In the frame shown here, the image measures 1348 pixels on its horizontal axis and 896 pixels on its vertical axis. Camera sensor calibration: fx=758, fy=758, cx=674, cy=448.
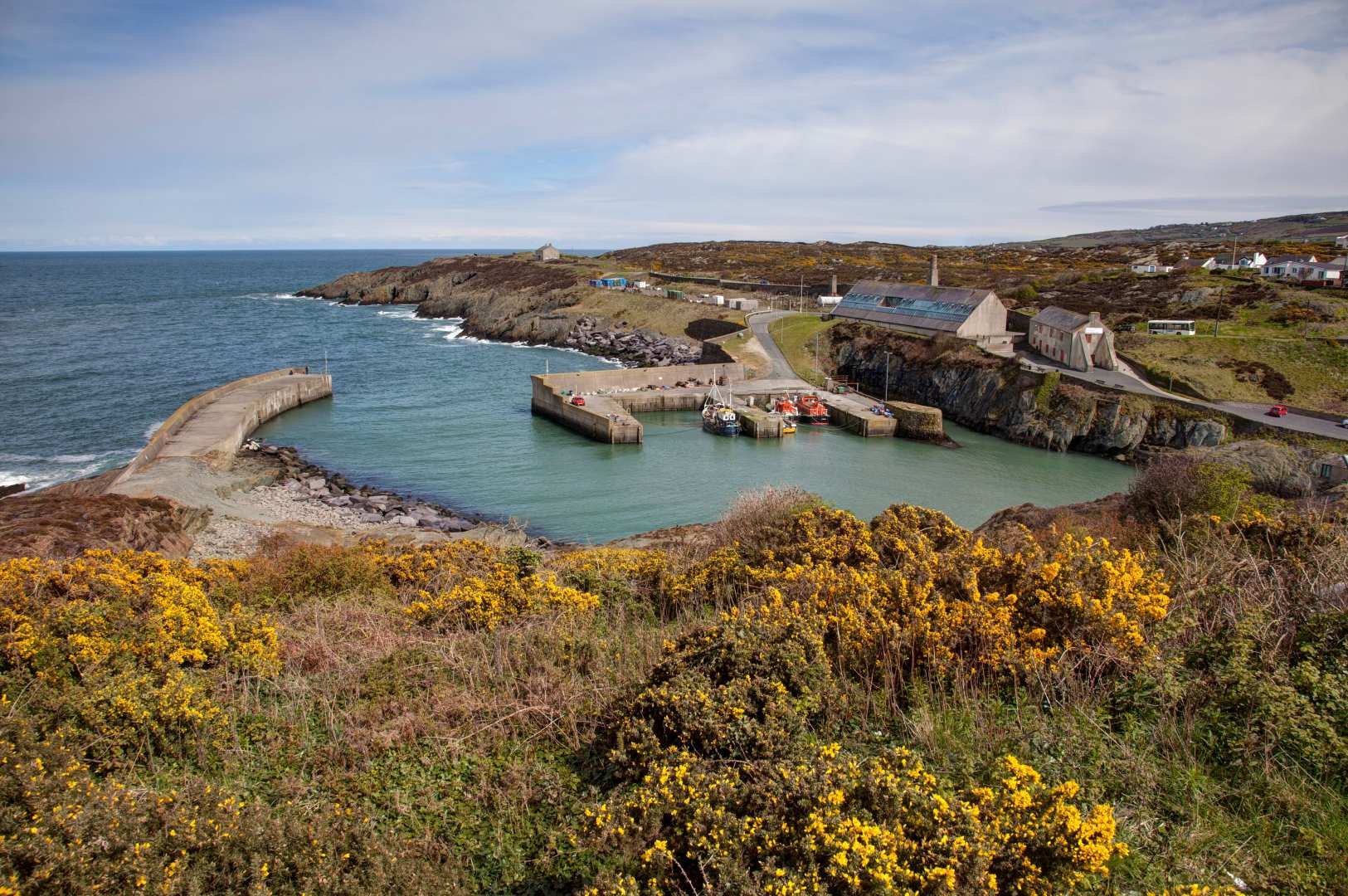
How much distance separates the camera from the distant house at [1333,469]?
86.0 ft

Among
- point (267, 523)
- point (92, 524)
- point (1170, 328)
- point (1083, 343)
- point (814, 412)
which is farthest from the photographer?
point (1170, 328)

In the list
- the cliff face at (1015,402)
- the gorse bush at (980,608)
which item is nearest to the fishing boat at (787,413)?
the cliff face at (1015,402)

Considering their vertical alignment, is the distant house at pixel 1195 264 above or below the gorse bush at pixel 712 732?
above

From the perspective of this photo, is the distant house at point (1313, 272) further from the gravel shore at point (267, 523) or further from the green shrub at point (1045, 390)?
the gravel shore at point (267, 523)

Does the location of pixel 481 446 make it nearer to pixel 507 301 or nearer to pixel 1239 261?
pixel 507 301

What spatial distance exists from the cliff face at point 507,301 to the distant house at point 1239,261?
52058 mm

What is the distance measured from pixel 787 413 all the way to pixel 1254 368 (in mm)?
22883

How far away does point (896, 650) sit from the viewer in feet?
20.0

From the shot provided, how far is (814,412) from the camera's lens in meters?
41.8

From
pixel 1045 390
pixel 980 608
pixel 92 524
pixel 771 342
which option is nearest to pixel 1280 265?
pixel 1045 390

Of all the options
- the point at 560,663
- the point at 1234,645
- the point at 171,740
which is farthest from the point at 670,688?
the point at 1234,645

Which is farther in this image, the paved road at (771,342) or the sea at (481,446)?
the paved road at (771,342)

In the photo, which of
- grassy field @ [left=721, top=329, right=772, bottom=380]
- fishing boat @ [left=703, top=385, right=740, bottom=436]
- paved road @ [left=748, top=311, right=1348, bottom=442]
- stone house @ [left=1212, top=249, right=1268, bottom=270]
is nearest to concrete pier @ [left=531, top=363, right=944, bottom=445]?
fishing boat @ [left=703, top=385, right=740, bottom=436]

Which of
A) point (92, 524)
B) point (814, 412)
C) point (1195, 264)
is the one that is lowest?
point (814, 412)
